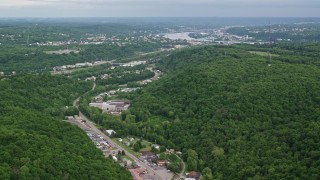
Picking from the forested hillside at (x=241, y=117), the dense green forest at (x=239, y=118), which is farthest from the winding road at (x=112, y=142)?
the forested hillside at (x=241, y=117)

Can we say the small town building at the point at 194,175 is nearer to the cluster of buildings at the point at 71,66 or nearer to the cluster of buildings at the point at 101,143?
the cluster of buildings at the point at 101,143

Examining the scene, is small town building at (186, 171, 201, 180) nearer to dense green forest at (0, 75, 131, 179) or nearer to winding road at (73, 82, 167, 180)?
winding road at (73, 82, 167, 180)

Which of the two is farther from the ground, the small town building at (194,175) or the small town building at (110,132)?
the small town building at (110,132)

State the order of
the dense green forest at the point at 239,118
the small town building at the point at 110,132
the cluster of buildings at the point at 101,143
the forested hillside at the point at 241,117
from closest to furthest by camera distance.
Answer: the forested hillside at the point at 241,117, the dense green forest at the point at 239,118, the cluster of buildings at the point at 101,143, the small town building at the point at 110,132

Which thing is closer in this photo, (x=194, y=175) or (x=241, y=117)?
(x=194, y=175)

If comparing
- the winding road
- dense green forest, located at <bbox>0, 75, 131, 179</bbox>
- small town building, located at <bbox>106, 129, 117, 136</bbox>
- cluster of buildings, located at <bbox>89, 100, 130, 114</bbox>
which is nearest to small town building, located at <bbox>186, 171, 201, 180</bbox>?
the winding road

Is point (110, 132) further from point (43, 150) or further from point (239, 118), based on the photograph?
point (43, 150)

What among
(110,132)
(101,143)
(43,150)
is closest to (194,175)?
(101,143)

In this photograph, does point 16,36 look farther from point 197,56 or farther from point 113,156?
point 113,156
